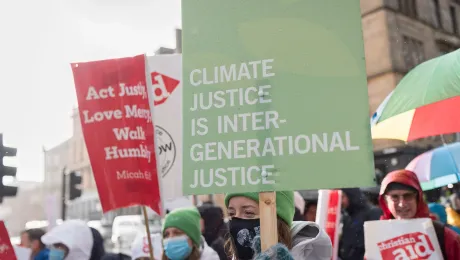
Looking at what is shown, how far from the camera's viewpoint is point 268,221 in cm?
173

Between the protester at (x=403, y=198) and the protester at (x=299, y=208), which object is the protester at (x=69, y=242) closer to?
the protester at (x=299, y=208)

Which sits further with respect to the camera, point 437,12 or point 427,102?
point 437,12

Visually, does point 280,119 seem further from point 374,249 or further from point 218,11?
point 374,249

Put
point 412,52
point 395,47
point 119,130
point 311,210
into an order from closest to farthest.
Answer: point 119,130
point 311,210
point 395,47
point 412,52

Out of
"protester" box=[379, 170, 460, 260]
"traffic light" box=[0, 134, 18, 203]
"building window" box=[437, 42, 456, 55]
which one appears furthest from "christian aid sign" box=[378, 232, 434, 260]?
"building window" box=[437, 42, 456, 55]

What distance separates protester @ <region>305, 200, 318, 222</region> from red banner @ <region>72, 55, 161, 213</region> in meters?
2.53

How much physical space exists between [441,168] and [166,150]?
3.83 metres

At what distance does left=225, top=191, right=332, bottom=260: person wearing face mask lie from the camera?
6.51 feet

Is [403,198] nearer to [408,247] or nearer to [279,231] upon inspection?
[408,247]

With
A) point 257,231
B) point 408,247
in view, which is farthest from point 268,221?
point 408,247

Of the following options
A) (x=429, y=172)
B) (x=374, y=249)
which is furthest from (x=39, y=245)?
(x=429, y=172)

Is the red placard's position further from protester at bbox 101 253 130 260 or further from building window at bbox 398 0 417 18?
building window at bbox 398 0 417 18

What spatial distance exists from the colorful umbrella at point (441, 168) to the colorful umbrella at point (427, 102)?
241 cm

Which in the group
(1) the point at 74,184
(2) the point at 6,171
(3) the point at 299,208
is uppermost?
(1) the point at 74,184
